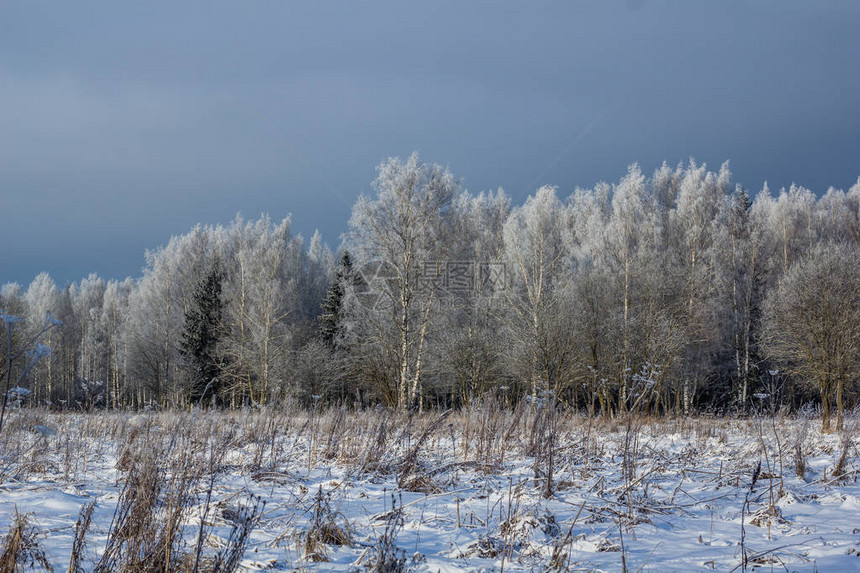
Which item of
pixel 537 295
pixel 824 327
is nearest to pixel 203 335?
pixel 537 295

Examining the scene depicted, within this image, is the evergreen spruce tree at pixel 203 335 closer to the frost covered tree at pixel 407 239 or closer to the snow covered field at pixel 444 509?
the frost covered tree at pixel 407 239

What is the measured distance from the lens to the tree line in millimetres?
17984

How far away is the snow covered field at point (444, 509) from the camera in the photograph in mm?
2797

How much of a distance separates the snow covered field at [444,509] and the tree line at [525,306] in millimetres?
8379

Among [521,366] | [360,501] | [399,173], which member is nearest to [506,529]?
[360,501]

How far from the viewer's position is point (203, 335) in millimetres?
29172

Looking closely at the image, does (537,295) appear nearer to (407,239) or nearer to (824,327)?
(407,239)

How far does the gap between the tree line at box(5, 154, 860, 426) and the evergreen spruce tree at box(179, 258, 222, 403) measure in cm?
11

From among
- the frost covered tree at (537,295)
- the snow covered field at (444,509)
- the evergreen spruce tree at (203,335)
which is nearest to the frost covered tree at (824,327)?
the frost covered tree at (537,295)

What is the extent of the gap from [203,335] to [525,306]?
1850 cm

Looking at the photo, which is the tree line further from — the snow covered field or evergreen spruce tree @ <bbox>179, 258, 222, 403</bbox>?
the snow covered field

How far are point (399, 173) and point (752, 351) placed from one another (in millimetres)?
21688

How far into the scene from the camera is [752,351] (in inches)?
1079

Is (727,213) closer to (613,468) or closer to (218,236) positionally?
(613,468)
